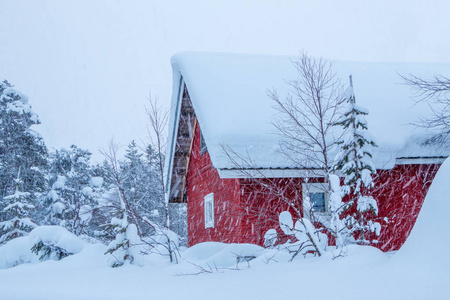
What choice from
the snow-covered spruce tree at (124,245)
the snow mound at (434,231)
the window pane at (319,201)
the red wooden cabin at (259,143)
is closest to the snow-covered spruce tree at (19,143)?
the red wooden cabin at (259,143)

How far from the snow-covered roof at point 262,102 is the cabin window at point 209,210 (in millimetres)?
2347

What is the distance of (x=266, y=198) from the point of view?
9.81m

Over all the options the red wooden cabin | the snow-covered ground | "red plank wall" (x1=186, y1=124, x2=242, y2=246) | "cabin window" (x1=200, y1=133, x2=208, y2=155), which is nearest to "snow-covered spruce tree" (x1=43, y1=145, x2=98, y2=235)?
"red plank wall" (x1=186, y1=124, x2=242, y2=246)

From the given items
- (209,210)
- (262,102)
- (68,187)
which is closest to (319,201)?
(262,102)

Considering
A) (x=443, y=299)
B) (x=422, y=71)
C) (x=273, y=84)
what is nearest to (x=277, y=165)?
(x=273, y=84)

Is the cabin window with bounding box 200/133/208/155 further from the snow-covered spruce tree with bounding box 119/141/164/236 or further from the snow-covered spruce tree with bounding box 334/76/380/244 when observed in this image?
the snow-covered spruce tree with bounding box 334/76/380/244

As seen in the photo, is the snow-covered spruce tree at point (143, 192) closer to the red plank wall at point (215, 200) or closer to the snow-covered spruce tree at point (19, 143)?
the red plank wall at point (215, 200)

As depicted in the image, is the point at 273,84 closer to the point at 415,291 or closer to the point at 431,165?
the point at 431,165

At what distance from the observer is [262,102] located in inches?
417

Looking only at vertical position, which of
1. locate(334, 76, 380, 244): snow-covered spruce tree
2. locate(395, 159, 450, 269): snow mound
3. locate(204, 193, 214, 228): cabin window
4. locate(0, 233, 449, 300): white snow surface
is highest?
locate(334, 76, 380, 244): snow-covered spruce tree

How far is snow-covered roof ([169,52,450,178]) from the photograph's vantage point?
919 centimetres

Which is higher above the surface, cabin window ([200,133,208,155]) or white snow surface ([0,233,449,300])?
cabin window ([200,133,208,155])

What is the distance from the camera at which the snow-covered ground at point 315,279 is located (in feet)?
10.3

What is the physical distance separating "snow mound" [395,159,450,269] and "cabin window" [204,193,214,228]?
29.6 feet
